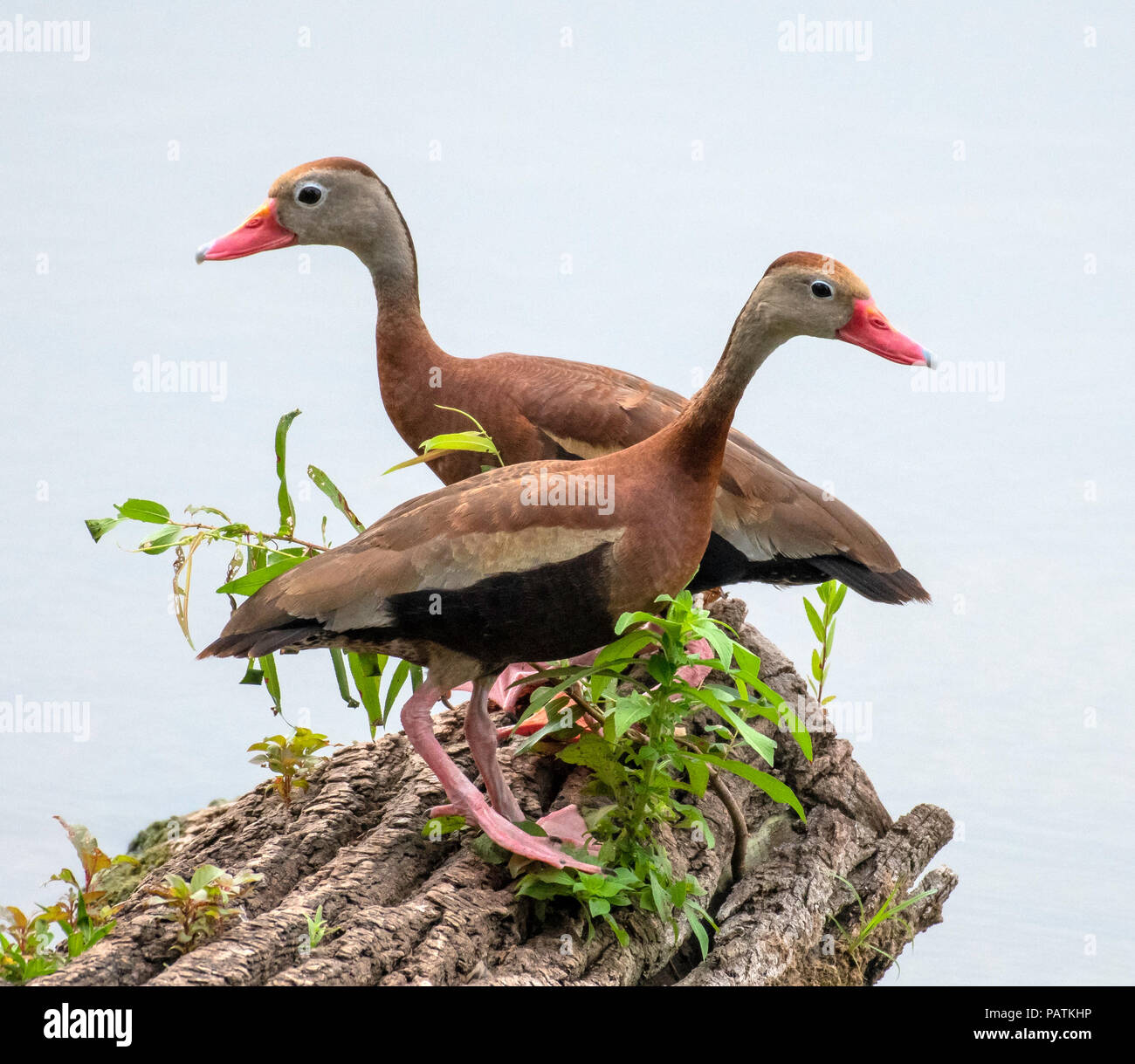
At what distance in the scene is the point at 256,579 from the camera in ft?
10.1

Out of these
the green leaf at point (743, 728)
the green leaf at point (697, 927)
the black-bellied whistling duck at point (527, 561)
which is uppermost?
the black-bellied whistling duck at point (527, 561)

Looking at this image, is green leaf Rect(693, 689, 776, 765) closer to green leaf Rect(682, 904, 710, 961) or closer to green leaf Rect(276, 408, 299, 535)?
green leaf Rect(682, 904, 710, 961)

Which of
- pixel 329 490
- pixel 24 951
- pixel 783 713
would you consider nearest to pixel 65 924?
pixel 24 951

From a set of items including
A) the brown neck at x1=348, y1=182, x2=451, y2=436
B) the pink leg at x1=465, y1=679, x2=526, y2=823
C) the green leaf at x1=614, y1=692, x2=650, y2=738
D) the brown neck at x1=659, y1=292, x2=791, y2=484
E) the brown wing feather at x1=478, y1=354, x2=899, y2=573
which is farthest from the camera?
the brown neck at x1=348, y1=182, x2=451, y2=436

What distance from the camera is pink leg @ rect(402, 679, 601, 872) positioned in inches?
114

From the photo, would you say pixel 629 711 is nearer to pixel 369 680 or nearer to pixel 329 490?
pixel 369 680

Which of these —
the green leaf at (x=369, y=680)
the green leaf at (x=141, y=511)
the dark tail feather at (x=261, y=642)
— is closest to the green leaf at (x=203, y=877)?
the dark tail feather at (x=261, y=642)

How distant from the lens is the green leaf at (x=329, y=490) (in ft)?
Result: 11.4

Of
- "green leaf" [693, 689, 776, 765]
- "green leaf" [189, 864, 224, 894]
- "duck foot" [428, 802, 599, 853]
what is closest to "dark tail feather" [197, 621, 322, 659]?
"green leaf" [189, 864, 224, 894]

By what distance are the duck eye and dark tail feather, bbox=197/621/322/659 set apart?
1273 millimetres

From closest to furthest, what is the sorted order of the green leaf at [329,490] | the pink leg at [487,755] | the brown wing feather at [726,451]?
the pink leg at [487,755]
the brown wing feather at [726,451]
the green leaf at [329,490]

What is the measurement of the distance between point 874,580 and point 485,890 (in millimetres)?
1151

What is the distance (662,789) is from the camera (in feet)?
9.73

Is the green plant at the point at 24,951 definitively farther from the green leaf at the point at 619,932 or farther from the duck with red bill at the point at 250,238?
the duck with red bill at the point at 250,238
